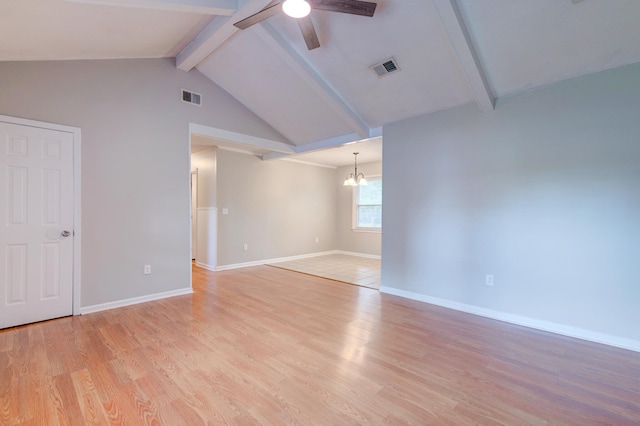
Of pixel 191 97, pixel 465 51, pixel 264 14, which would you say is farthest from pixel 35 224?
pixel 465 51

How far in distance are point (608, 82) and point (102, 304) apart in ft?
19.0

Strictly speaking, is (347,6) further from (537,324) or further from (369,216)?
(369,216)

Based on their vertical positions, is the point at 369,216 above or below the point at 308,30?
below

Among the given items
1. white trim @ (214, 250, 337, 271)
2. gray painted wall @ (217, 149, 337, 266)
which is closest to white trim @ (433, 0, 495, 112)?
gray painted wall @ (217, 149, 337, 266)

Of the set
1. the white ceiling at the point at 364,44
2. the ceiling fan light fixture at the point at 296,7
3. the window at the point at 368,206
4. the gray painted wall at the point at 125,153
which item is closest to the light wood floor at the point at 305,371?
the gray painted wall at the point at 125,153

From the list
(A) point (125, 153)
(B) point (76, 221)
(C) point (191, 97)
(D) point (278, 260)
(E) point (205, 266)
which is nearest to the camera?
(B) point (76, 221)

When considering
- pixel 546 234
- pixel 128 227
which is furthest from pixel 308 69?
pixel 546 234

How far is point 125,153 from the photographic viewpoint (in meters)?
3.56

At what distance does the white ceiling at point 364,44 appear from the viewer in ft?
7.81

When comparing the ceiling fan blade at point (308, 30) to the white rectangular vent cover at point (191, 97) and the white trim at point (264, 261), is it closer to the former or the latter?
the white rectangular vent cover at point (191, 97)

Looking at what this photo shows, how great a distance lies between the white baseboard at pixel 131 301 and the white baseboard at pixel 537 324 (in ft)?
10.3

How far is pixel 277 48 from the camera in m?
3.29

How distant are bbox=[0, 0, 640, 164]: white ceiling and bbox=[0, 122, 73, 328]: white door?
33.0 inches

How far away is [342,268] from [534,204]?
3649 millimetres
